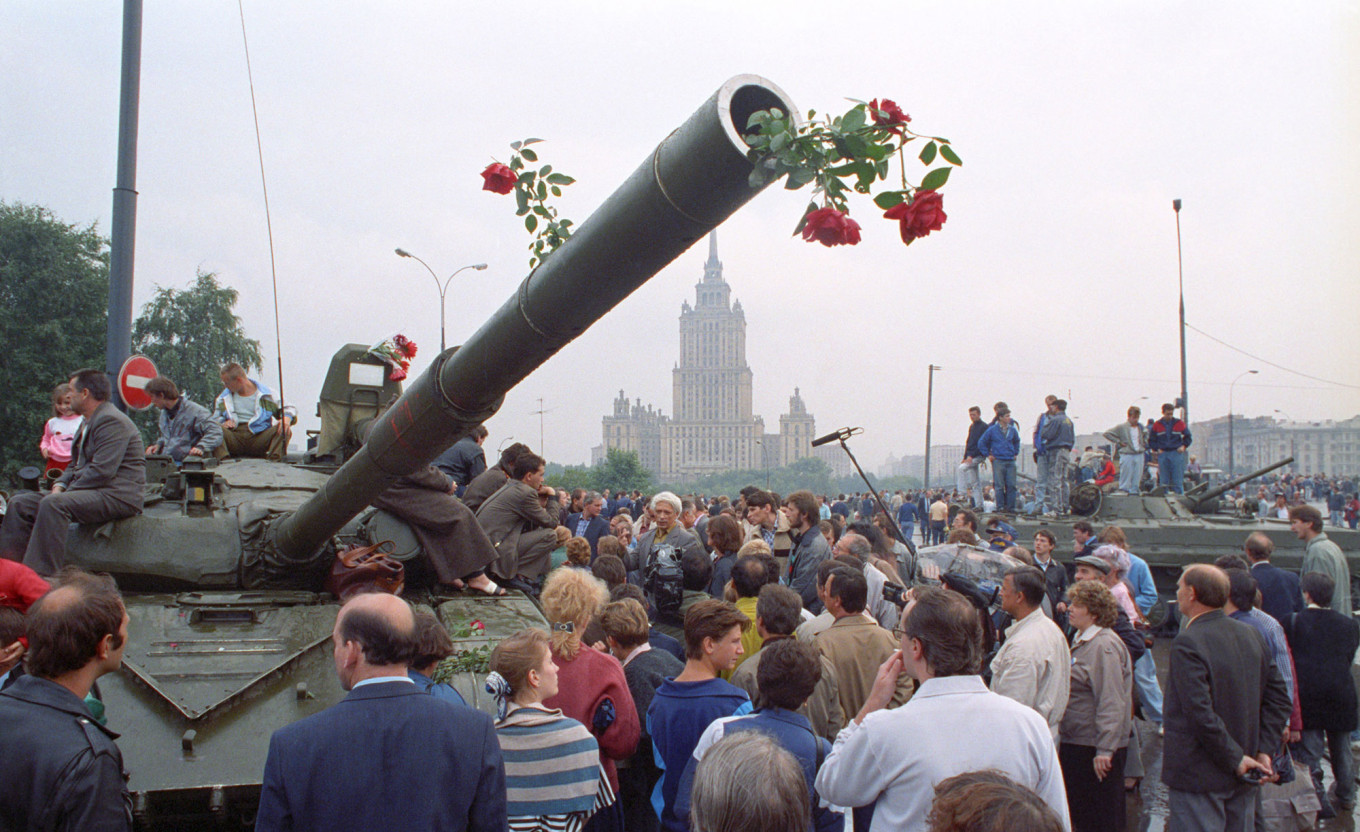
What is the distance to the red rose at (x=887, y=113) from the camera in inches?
96.6

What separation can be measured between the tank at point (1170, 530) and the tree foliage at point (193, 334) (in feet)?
87.8

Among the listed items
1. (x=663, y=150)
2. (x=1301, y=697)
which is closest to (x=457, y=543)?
(x=663, y=150)

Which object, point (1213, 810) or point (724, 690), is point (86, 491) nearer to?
point (724, 690)

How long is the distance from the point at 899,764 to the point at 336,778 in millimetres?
1570

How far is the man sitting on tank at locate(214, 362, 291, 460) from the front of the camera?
760 centimetres

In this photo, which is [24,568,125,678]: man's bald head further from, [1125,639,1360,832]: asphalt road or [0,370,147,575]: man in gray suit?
[1125,639,1360,832]: asphalt road

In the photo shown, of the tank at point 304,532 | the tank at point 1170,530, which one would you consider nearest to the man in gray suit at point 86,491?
the tank at point 304,532

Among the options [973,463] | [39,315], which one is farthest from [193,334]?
[973,463]

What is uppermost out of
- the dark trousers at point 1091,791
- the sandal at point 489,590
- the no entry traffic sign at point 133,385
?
the no entry traffic sign at point 133,385

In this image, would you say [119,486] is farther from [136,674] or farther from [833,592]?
[833,592]

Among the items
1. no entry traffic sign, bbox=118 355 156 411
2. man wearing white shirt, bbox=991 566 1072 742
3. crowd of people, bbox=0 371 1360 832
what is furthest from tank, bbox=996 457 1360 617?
no entry traffic sign, bbox=118 355 156 411

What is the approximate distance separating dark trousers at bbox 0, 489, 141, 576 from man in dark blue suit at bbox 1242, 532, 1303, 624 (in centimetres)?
809

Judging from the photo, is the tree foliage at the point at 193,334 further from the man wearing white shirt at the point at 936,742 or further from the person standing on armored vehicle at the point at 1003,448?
the man wearing white shirt at the point at 936,742

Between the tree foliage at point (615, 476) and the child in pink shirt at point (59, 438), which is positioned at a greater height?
the child in pink shirt at point (59, 438)
